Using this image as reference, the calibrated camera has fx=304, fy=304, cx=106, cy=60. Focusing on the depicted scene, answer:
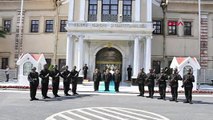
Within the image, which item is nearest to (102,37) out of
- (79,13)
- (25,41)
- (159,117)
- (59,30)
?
(79,13)

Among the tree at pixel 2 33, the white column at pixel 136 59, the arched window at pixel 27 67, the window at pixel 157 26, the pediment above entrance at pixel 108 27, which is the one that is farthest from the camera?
the window at pixel 157 26

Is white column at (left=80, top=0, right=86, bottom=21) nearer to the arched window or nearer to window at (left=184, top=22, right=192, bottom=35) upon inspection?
the arched window

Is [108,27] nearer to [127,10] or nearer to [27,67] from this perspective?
[127,10]

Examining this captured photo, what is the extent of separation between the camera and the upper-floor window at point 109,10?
99.2 feet

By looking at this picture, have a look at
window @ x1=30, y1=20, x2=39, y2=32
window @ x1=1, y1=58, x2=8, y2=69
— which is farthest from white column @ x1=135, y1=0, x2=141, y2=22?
window @ x1=1, y1=58, x2=8, y2=69

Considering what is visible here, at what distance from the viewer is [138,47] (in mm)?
28953

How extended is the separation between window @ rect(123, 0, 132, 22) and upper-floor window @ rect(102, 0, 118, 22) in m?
0.82

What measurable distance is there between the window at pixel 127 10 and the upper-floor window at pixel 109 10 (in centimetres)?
82

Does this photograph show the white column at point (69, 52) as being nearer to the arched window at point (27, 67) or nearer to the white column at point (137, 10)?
the arched window at point (27, 67)

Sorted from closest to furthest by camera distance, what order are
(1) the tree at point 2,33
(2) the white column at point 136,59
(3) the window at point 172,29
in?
1. (2) the white column at point 136,59
2. (1) the tree at point 2,33
3. (3) the window at point 172,29

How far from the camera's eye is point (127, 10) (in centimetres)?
3050

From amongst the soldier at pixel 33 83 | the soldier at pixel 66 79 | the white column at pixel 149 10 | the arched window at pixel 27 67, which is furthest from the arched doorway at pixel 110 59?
the soldier at pixel 33 83

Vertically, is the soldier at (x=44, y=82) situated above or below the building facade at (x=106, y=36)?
below

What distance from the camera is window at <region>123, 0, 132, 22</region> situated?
3017cm
